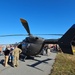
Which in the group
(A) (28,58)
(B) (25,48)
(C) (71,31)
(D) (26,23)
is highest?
(D) (26,23)

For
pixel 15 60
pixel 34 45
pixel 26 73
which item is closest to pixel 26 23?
pixel 34 45

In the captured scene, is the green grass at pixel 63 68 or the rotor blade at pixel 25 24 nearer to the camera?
the green grass at pixel 63 68

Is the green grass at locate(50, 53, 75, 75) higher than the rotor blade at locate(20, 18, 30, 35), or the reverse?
the rotor blade at locate(20, 18, 30, 35)

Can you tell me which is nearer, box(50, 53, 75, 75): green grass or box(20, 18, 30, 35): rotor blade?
box(50, 53, 75, 75): green grass

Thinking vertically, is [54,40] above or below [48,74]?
above

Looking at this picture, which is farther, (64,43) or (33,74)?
(64,43)

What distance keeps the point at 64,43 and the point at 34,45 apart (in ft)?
14.6

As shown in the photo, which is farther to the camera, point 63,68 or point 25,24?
point 25,24

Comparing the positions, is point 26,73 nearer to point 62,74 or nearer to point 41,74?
point 41,74

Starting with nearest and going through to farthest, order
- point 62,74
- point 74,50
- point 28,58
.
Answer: point 62,74
point 74,50
point 28,58

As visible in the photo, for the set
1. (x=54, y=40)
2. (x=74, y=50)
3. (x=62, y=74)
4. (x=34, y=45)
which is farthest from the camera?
(x=34, y=45)

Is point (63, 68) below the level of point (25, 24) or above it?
below

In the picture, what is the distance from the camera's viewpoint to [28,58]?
17.8m

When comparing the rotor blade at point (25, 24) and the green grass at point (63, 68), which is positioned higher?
the rotor blade at point (25, 24)
